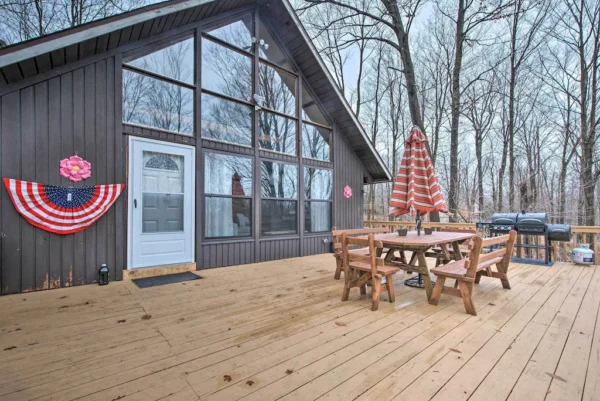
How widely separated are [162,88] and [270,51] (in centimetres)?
270

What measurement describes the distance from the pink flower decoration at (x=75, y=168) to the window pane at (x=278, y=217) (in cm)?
289

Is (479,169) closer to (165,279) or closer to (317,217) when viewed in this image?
(317,217)

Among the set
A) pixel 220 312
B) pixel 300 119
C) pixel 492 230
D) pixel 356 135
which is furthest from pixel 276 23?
pixel 492 230

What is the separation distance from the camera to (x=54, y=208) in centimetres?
357

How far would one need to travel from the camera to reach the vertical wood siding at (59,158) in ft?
11.0

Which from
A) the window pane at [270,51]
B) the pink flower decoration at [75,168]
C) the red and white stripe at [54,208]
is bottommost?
the red and white stripe at [54,208]

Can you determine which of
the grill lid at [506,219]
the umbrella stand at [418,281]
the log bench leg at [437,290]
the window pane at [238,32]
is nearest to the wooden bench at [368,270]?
the log bench leg at [437,290]

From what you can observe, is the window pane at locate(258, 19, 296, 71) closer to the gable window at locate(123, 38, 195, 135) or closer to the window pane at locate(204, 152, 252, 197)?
the gable window at locate(123, 38, 195, 135)

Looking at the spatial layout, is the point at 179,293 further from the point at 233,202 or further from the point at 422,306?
the point at 422,306

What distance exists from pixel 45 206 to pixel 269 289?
3.06 m

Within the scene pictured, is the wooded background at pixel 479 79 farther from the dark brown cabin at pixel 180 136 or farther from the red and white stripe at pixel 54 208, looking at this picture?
the red and white stripe at pixel 54 208

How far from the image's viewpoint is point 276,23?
19.6 feet

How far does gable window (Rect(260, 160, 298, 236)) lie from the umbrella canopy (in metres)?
2.65

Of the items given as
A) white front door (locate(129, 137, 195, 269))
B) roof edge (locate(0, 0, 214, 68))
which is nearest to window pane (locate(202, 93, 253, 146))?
white front door (locate(129, 137, 195, 269))
